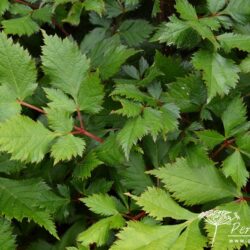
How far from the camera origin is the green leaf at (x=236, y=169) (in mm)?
1009

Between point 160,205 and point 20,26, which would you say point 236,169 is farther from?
point 20,26

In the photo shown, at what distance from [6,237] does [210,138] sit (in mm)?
622

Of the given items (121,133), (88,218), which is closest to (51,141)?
(121,133)

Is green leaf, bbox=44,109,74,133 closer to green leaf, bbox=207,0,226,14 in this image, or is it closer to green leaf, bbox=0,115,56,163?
green leaf, bbox=0,115,56,163

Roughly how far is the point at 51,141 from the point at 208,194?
44 cm

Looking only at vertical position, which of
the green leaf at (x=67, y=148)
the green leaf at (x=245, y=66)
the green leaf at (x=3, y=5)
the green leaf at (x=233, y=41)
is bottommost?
the green leaf at (x=67, y=148)

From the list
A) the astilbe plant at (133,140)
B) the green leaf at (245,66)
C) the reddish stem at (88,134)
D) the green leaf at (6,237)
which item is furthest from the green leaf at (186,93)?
the green leaf at (6,237)

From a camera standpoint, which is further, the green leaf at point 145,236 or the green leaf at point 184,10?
the green leaf at point 184,10

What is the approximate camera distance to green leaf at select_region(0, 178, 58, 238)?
1.04 metres

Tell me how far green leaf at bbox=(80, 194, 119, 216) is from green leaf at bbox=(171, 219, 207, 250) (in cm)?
19

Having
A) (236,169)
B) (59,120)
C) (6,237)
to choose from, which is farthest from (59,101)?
(236,169)

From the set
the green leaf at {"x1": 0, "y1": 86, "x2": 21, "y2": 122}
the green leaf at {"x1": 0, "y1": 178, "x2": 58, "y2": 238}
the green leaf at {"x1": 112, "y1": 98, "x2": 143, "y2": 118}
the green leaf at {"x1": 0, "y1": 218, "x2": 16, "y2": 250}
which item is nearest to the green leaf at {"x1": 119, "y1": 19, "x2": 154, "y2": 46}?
the green leaf at {"x1": 112, "y1": 98, "x2": 143, "y2": 118}

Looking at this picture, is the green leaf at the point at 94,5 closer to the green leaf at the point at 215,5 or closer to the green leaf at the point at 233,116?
the green leaf at the point at 215,5

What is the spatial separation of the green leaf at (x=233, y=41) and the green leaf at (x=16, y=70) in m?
0.53
